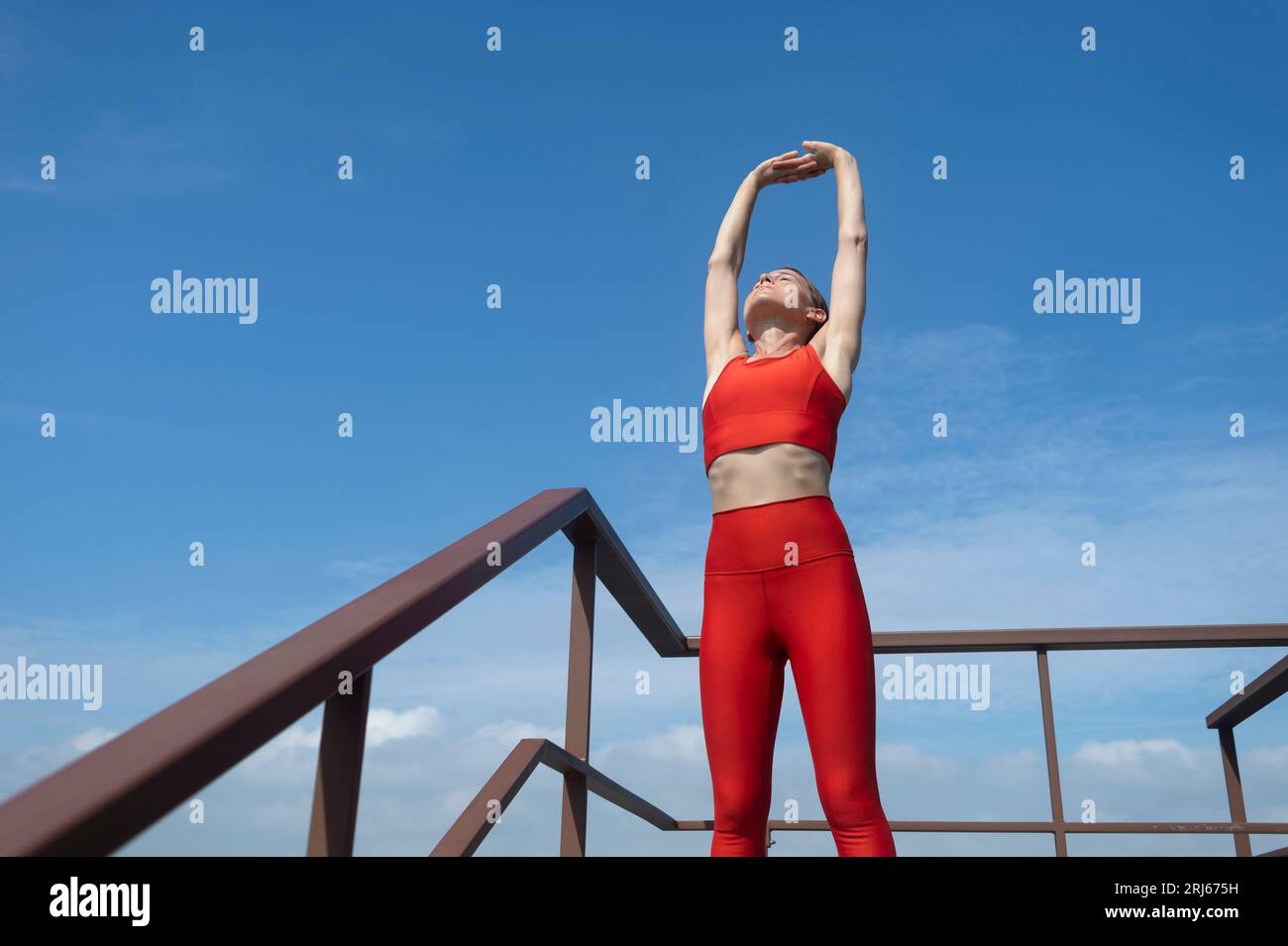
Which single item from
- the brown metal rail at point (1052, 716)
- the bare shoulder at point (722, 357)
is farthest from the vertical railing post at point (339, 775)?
the bare shoulder at point (722, 357)

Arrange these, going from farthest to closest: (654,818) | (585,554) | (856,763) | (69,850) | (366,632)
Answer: (654,818), (585,554), (856,763), (366,632), (69,850)

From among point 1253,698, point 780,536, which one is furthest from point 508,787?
point 1253,698

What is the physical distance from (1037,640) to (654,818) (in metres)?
1.18

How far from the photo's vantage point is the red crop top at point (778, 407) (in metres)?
2.14

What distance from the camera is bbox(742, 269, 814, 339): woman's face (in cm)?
239

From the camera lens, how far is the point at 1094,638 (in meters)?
2.84

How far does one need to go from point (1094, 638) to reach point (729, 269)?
1.46 metres

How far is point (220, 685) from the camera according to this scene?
0.87 metres

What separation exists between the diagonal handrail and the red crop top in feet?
2.55

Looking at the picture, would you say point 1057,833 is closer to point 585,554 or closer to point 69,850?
point 585,554

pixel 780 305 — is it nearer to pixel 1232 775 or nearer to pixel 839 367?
pixel 839 367

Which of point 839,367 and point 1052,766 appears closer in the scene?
point 839,367
